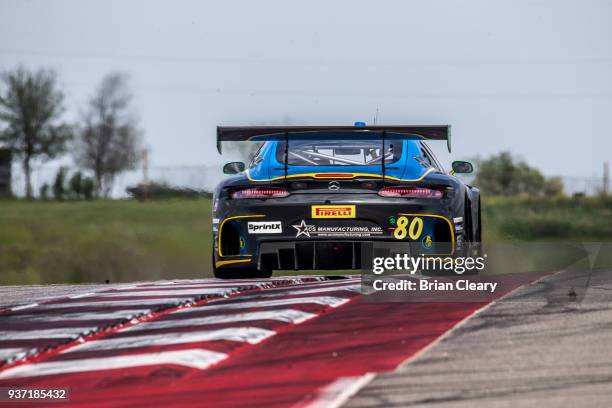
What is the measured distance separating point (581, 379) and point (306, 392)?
1.57 meters

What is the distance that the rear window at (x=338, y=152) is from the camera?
11922mm

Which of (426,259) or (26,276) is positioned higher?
(426,259)

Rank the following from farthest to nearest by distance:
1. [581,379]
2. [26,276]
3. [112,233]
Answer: [112,233]
[26,276]
[581,379]

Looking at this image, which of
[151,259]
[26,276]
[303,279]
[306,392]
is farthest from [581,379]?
[26,276]

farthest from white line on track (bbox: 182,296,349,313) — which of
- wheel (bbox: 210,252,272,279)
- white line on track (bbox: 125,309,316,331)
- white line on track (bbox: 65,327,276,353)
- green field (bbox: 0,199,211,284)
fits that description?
green field (bbox: 0,199,211,284)

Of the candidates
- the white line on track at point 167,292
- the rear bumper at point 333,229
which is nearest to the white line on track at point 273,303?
the rear bumper at point 333,229

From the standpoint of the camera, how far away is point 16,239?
A: 108 ft

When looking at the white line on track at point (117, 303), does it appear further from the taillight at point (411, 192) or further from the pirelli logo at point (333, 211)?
the taillight at point (411, 192)

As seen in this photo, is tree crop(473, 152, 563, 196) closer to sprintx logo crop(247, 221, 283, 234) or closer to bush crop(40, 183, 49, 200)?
bush crop(40, 183, 49, 200)

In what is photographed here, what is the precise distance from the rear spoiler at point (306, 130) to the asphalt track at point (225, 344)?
1342 mm

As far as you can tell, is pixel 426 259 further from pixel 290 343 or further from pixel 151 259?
pixel 151 259

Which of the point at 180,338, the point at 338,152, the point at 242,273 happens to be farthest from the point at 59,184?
the point at 180,338

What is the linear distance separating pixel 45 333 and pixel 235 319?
51.5 inches

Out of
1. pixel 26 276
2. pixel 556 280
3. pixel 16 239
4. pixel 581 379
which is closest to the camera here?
pixel 581 379
